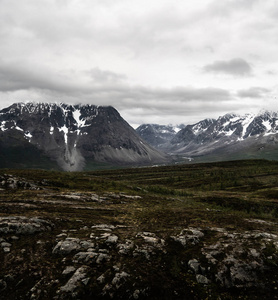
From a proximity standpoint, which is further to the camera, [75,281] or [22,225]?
[22,225]

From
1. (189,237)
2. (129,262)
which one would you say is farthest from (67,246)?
(189,237)

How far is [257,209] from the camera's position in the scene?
235ft

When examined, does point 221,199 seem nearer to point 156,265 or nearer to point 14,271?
point 156,265

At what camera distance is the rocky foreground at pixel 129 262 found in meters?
17.5

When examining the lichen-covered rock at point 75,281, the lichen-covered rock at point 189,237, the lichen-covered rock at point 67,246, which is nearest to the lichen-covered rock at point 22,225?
the lichen-covered rock at point 67,246

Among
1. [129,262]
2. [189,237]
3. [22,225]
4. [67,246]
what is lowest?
[189,237]

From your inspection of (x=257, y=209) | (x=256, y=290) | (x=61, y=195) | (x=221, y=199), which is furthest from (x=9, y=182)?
(x=257, y=209)

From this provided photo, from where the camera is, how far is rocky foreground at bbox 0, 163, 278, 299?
17531 millimetres

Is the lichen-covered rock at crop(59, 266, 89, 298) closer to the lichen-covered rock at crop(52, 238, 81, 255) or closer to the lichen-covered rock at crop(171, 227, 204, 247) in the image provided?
the lichen-covered rock at crop(52, 238, 81, 255)

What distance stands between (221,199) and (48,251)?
230ft

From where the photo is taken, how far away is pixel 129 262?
20.6 meters

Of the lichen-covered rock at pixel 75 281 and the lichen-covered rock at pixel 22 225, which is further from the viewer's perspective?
the lichen-covered rock at pixel 22 225

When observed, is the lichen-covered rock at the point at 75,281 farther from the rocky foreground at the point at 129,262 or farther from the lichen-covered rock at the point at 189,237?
the lichen-covered rock at the point at 189,237

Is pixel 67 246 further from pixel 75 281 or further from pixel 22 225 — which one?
pixel 22 225
